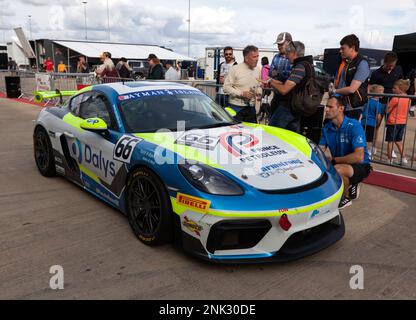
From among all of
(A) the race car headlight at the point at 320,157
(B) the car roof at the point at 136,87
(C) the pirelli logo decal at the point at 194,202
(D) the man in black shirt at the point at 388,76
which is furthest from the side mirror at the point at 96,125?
(D) the man in black shirt at the point at 388,76

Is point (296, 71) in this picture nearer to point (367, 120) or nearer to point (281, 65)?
point (281, 65)

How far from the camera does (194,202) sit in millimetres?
2756

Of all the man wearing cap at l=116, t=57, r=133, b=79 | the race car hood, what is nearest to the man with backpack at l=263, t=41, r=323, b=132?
the race car hood

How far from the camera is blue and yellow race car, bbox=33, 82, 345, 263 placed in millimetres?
2732

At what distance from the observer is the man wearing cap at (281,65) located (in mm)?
5160

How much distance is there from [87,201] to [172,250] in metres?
1.58

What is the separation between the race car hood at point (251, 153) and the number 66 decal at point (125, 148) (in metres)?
0.11

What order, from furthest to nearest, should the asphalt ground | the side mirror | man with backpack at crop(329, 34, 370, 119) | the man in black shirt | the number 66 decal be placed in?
the man in black shirt < man with backpack at crop(329, 34, 370, 119) < the side mirror < the number 66 decal < the asphalt ground

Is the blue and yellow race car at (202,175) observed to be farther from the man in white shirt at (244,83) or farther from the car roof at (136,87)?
the man in white shirt at (244,83)

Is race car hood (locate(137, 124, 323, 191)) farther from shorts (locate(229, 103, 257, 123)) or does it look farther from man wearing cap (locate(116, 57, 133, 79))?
man wearing cap (locate(116, 57, 133, 79))

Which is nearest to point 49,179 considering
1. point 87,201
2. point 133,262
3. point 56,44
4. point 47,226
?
point 87,201

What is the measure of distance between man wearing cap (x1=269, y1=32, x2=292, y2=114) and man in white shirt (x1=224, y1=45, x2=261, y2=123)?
316 mm

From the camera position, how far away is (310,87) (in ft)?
15.2
